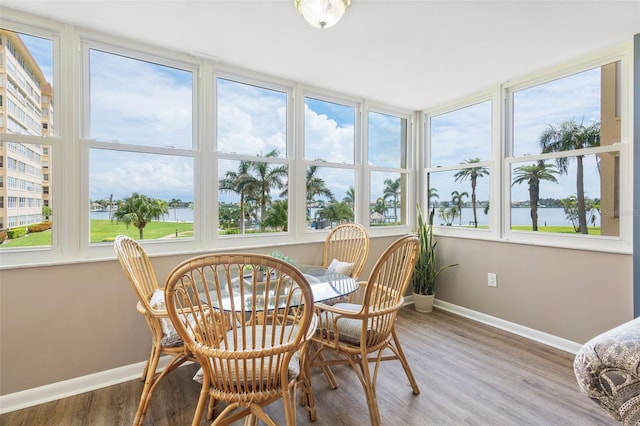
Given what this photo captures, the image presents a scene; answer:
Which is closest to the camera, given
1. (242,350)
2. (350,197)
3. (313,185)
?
(242,350)

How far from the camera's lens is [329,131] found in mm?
3371

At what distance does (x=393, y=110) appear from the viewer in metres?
3.86

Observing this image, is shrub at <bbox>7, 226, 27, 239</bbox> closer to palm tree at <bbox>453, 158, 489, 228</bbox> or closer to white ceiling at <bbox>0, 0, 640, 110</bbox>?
white ceiling at <bbox>0, 0, 640, 110</bbox>

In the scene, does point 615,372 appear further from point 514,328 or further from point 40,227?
point 40,227

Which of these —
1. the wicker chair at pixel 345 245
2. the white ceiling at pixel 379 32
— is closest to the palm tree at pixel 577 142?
the white ceiling at pixel 379 32

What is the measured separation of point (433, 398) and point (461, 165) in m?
2.54

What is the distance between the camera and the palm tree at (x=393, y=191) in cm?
385

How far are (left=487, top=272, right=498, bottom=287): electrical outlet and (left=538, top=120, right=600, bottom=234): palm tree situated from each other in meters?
0.83

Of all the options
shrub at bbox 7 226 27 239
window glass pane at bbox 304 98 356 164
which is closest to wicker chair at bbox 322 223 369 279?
window glass pane at bbox 304 98 356 164

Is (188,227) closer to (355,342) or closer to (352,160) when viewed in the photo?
(355,342)

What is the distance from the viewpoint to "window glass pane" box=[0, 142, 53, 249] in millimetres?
1965

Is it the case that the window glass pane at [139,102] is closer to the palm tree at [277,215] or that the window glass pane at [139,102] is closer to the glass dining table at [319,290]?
the palm tree at [277,215]

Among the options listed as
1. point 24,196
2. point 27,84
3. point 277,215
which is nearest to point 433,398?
point 277,215

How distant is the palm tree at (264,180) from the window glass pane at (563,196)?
2374mm
